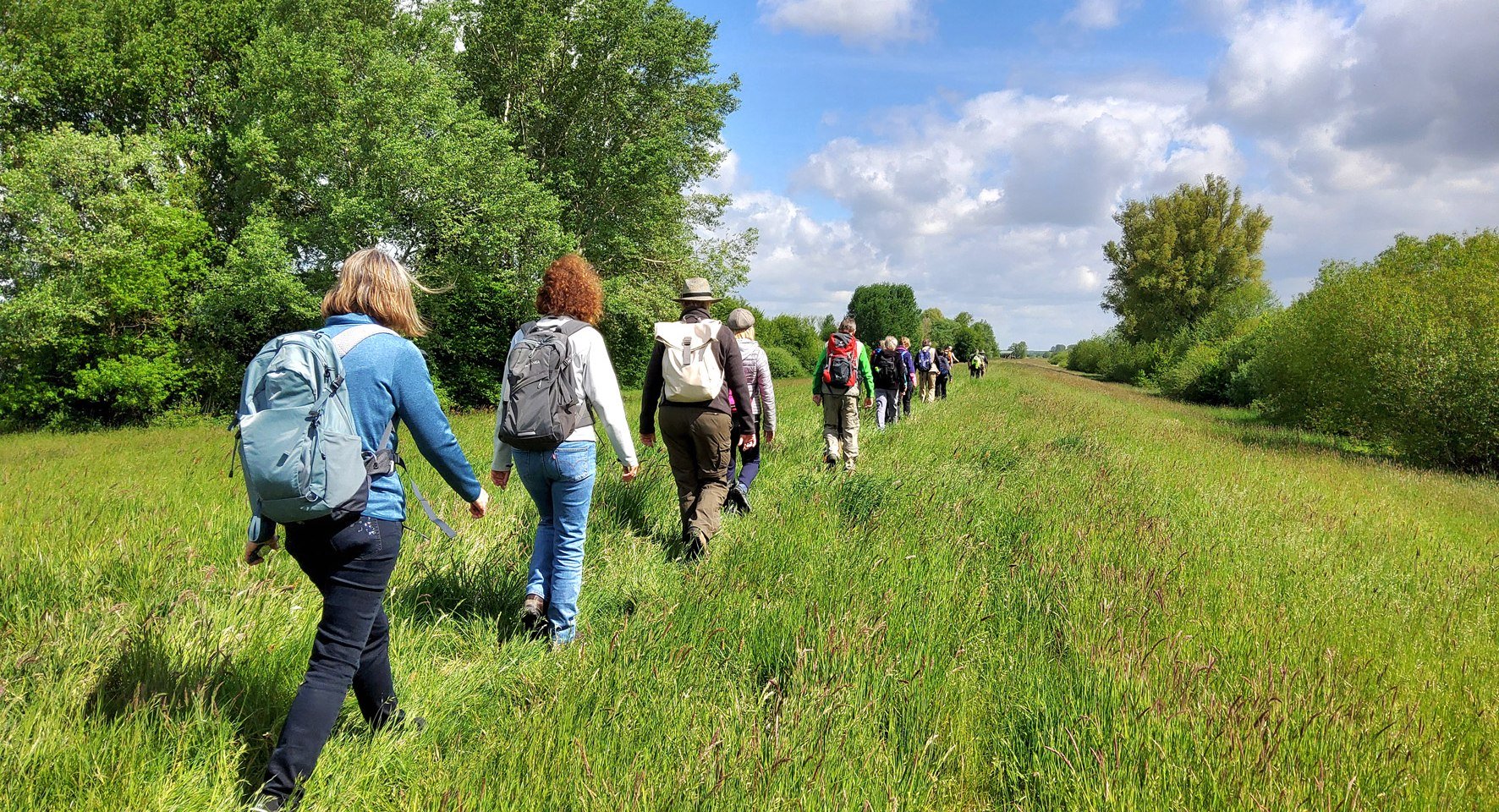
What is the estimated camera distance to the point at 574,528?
141 inches

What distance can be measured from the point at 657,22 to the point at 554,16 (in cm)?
337

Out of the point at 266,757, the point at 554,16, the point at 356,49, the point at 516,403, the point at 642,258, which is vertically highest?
the point at 554,16

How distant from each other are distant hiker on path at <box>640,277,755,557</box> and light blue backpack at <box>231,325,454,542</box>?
270cm

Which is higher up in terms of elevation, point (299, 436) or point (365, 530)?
point (299, 436)

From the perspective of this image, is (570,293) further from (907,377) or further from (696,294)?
(907,377)

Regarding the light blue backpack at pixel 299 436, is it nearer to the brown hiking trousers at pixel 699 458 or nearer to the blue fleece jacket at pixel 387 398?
the blue fleece jacket at pixel 387 398

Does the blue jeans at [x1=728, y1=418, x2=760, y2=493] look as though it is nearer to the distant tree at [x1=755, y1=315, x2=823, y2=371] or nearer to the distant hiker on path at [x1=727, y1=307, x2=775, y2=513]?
the distant hiker on path at [x1=727, y1=307, x2=775, y2=513]

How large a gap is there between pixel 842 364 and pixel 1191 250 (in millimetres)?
48607

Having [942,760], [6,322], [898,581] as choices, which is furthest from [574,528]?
[6,322]

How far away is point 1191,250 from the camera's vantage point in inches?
1845

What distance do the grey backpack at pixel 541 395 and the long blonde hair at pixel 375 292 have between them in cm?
75

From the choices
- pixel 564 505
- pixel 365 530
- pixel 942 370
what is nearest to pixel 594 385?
pixel 564 505

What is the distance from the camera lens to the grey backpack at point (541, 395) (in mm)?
3316

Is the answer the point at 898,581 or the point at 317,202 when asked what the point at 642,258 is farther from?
the point at 898,581
